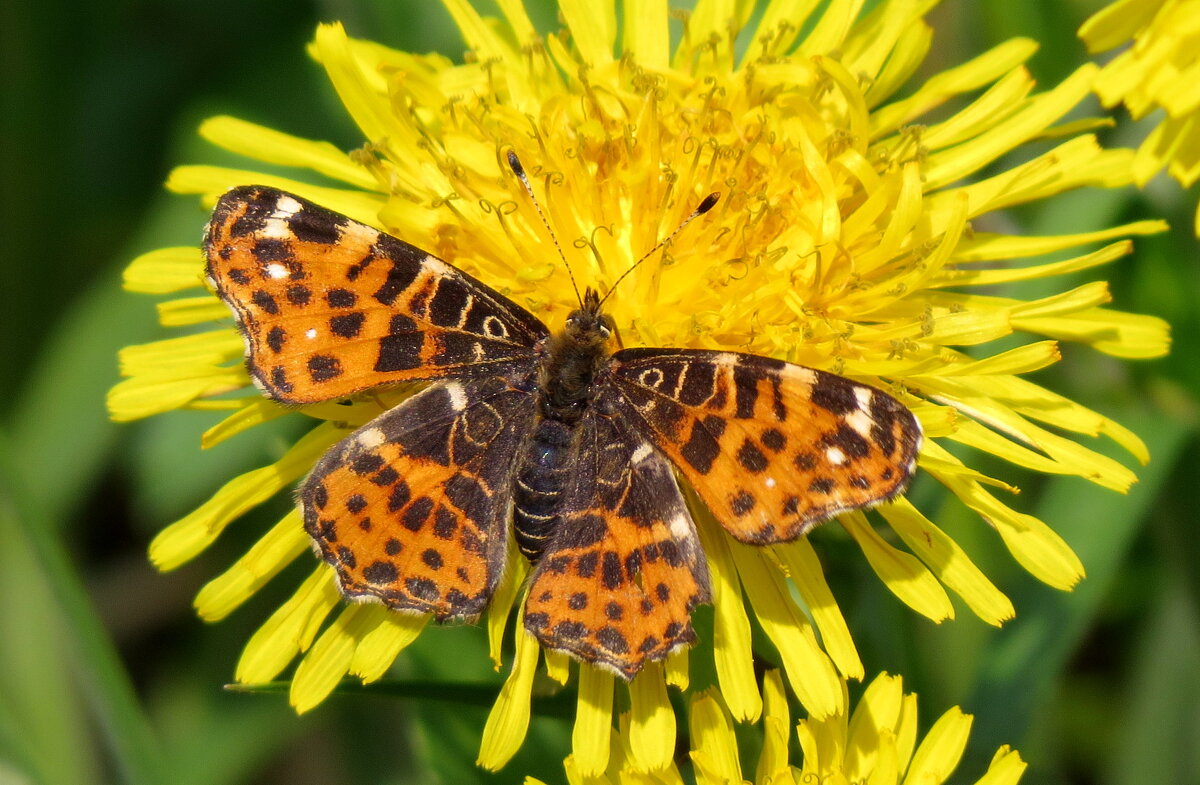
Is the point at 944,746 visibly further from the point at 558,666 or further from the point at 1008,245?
the point at 1008,245

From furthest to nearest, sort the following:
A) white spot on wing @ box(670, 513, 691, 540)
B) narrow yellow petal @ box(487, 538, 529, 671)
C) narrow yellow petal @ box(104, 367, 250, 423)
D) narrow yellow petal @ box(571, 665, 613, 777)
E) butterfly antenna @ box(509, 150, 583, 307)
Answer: narrow yellow petal @ box(104, 367, 250, 423)
butterfly antenna @ box(509, 150, 583, 307)
narrow yellow petal @ box(487, 538, 529, 671)
narrow yellow petal @ box(571, 665, 613, 777)
white spot on wing @ box(670, 513, 691, 540)

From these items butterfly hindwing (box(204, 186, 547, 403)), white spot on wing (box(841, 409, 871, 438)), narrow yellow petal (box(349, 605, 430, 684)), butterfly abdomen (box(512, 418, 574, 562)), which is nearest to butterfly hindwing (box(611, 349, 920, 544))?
white spot on wing (box(841, 409, 871, 438))

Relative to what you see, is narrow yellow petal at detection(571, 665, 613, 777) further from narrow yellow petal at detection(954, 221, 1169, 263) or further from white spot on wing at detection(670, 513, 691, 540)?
narrow yellow petal at detection(954, 221, 1169, 263)

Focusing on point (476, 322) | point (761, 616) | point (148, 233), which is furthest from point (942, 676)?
point (148, 233)

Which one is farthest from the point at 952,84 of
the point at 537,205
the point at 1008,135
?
the point at 537,205

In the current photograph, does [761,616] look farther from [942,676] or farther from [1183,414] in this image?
[1183,414]

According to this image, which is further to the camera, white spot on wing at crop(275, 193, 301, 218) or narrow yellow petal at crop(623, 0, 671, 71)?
narrow yellow petal at crop(623, 0, 671, 71)

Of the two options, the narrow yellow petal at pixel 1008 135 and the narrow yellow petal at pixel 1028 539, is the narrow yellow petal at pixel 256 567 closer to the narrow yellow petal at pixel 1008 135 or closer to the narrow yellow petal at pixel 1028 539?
the narrow yellow petal at pixel 1028 539

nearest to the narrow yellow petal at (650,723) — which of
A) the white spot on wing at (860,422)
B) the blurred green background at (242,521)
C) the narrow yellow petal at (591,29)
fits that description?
the blurred green background at (242,521)
